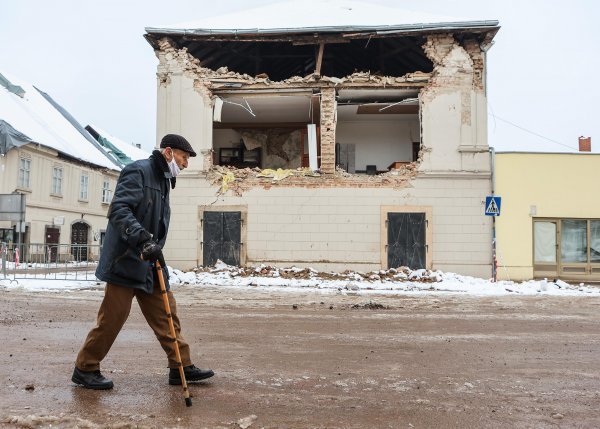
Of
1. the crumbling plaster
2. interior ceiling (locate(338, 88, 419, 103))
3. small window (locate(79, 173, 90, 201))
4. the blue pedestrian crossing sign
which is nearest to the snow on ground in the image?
the blue pedestrian crossing sign

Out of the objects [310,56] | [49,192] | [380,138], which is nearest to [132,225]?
[310,56]

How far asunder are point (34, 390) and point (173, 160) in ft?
6.64

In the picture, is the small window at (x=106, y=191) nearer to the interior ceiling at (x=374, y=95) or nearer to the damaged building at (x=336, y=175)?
the damaged building at (x=336, y=175)

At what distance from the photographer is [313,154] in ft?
61.7

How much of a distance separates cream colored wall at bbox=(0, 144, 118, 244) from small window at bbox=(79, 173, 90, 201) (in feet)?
0.78

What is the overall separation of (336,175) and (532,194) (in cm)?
626

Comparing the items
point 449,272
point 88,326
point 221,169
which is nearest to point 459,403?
point 88,326

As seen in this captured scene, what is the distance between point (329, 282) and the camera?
51.7ft

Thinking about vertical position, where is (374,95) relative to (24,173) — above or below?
above

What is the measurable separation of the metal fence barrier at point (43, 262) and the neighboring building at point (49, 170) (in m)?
7.77

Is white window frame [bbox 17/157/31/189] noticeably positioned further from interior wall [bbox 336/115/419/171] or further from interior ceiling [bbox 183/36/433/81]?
interior wall [bbox 336/115/419/171]

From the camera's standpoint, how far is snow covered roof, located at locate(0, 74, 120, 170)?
28.1 metres

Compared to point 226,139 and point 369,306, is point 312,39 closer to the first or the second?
point 226,139

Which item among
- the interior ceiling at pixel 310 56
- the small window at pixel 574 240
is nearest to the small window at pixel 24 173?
the interior ceiling at pixel 310 56
